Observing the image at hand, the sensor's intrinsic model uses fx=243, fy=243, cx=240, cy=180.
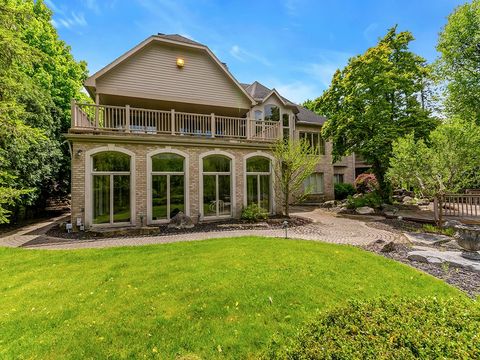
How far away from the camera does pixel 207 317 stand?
3.73m

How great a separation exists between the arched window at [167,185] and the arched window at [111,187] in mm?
1181

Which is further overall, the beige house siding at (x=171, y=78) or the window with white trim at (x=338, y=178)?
the window with white trim at (x=338, y=178)

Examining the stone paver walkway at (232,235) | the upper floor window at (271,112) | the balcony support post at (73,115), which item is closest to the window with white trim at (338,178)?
the upper floor window at (271,112)

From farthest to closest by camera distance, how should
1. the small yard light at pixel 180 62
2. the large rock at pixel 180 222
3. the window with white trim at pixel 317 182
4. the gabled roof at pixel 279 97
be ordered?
1. the window with white trim at pixel 317 182
2. the gabled roof at pixel 279 97
3. the small yard light at pixel 180 62
4. the large rock at pixel 180 222

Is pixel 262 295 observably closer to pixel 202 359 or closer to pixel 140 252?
pixel 202 359

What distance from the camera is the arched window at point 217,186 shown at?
1258cm

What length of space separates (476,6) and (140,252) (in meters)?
25.0

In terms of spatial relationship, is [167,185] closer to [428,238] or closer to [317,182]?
[428,238]

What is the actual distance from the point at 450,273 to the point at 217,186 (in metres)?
9.58

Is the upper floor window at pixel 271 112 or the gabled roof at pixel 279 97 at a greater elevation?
the gabled roof at pixel 279 97

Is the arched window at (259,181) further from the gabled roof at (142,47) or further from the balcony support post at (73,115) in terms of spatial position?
the balcony support post at (73,115)

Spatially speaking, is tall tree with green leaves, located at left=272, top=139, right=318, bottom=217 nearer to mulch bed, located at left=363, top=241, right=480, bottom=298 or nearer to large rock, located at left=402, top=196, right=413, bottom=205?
mulch bed, located at left=363, top=241, right=480, bottom=298

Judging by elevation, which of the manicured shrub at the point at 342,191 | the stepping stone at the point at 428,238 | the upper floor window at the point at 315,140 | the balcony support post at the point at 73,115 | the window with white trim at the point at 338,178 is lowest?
the stepping stone at the point at 428,238

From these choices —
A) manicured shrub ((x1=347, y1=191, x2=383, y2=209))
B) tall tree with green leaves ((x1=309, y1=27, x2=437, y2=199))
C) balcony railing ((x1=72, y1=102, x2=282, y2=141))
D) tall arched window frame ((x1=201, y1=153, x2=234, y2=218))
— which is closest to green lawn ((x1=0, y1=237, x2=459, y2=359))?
tall arched window frame ((x1=201, y1=153, x2=234, y2=218))
